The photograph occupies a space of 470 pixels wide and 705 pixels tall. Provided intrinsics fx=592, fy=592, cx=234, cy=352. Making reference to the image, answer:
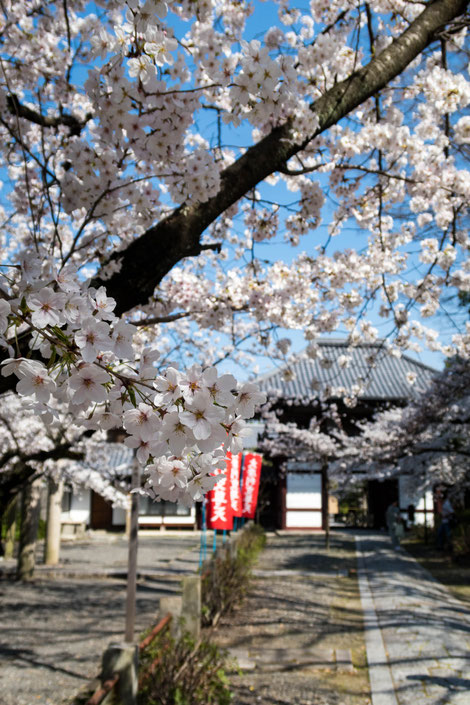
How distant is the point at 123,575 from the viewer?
13.3 meters

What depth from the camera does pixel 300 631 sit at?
7.84m

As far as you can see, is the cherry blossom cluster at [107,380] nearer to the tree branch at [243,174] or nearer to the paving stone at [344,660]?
the tree branch at [243,174]

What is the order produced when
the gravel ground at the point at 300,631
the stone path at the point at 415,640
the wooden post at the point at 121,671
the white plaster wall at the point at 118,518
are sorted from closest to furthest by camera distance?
the wooden post at the point at 121,671 → the stone path at the point at 415,640 → the gravel ground at the point at 300,631 → the white plaster wall at the point at 118,518

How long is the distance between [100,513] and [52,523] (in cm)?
1029

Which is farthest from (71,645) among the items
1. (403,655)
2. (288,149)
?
(288,149)

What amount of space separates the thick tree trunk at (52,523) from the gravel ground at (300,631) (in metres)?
4.90

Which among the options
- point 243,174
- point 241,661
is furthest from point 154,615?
point 243,174

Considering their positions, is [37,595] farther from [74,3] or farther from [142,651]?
[74,3]

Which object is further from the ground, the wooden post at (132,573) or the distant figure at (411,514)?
the wooden post at (132,573)

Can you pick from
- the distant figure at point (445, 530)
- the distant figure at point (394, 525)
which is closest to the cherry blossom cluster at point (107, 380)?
the distant figure at point (445, 530)

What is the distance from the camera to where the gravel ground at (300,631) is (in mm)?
5605

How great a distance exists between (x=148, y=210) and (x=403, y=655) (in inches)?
219

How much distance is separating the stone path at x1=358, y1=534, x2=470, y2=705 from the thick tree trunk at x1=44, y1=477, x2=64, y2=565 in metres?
7.10

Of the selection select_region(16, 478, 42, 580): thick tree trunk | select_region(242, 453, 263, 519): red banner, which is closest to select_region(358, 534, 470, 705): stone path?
select_region(242, 453, 263, 519): red banner
